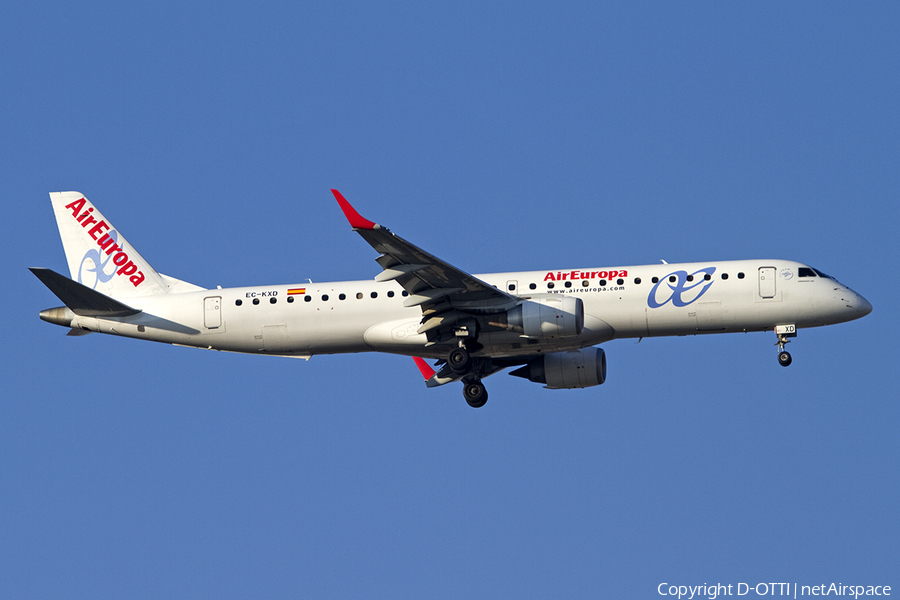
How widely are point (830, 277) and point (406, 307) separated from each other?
13.7 metres

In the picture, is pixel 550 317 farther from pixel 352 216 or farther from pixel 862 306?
pixel 862 306

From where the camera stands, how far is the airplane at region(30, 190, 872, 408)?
34594mm

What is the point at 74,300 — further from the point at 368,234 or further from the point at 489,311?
the point at 489,311

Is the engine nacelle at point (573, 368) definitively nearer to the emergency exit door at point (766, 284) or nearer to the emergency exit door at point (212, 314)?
the emergency exit door at point (766, 284)

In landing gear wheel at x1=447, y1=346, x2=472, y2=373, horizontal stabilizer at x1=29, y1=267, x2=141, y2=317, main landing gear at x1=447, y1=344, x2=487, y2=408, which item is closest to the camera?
horizontal stabilizer at x1=29, y1=267, x2=141, y2=317

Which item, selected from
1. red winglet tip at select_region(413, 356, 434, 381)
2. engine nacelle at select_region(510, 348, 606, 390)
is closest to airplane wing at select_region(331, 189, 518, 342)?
engine nacelle at select_region(510, 348, 606, 390)

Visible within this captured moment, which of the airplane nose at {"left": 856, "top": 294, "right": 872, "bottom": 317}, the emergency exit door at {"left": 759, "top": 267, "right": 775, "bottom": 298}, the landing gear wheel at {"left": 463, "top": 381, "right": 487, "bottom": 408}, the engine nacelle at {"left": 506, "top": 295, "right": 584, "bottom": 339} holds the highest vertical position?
the emergency exit door at {"left": 759, "top": 267, "right": 775, "bottom": 298}

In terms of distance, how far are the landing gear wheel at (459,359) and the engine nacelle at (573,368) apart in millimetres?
4285

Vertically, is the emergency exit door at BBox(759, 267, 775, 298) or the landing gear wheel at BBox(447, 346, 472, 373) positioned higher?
the emergency exit door at BBox(759, 267, 775, 298)

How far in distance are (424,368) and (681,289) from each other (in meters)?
10.8

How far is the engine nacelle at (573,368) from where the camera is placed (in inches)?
1524

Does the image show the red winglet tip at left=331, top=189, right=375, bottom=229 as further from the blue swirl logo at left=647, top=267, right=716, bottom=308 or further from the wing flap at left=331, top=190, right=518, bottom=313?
the blue swirl logo at left=647, top=267, right=716, bottom=308

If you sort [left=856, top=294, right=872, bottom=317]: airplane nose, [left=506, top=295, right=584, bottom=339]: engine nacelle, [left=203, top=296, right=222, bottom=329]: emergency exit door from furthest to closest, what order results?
[left=203, top=296, right=222, bottom=329]: emergency exit door < [left=856, top=294, right=872, bottom=317]: airplane nose < [left=506, top=295, right=584, bottom=339]: engine nacelle

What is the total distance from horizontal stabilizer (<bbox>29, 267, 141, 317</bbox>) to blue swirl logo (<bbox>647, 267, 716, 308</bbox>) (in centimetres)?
1753
